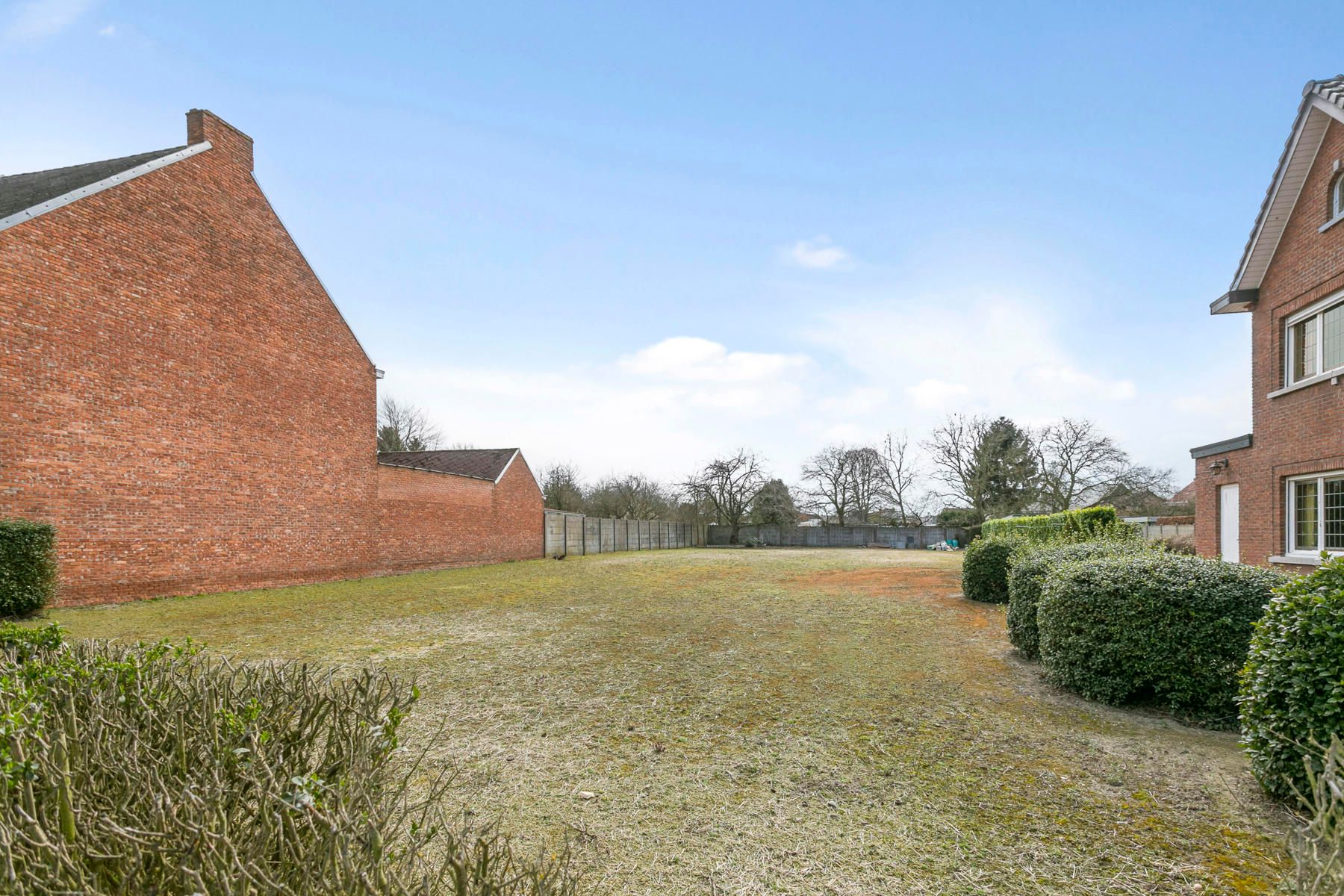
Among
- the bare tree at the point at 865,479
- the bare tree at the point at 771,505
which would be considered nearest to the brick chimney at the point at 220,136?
the bare tree at the point at 771,505

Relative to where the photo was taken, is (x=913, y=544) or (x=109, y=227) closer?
(x=109, y=227)

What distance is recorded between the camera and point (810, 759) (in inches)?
163

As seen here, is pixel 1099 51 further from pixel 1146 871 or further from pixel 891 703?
pixel 1146 871

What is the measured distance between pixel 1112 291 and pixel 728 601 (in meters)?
8.50

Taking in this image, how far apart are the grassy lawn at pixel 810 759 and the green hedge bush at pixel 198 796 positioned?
775 millimetres

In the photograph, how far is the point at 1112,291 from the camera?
10836 millimetres

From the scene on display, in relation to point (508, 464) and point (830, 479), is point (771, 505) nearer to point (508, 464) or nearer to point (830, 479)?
point (830, 479)

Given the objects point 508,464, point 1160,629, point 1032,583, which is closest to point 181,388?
point 508,464

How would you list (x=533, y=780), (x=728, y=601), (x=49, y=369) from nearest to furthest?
(x=533, y=780) → (x=49, y=369) → (x=728, y=601)

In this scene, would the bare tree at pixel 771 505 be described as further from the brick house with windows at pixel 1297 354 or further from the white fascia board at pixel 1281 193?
the white fascia board at pixel 1281 193

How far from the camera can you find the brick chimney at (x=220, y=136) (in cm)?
1371

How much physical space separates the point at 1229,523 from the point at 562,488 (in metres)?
36.2

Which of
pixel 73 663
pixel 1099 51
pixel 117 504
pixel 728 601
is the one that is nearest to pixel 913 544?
pixel 728 601

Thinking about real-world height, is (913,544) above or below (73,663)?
below
